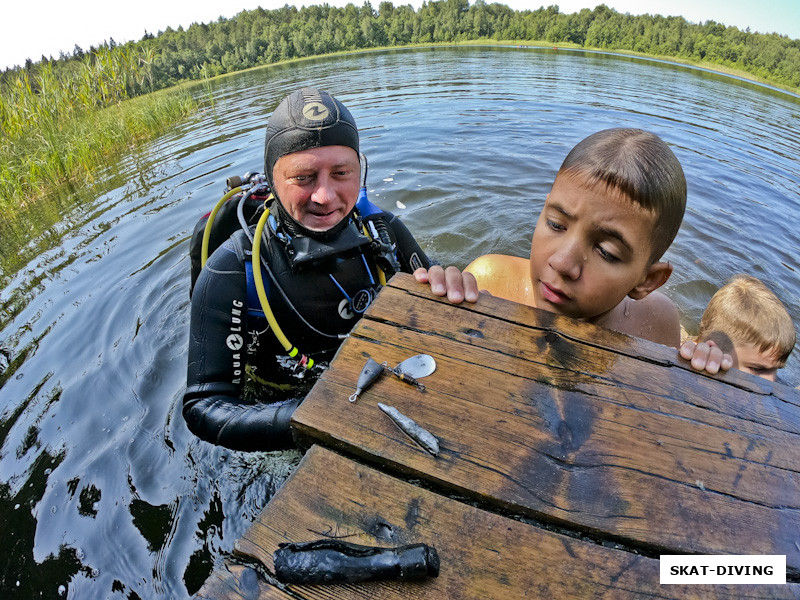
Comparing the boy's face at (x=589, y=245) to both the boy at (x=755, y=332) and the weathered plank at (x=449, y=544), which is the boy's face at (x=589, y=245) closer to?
the weathered plank at (x=449, y=544)

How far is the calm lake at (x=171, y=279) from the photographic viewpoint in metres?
2.58

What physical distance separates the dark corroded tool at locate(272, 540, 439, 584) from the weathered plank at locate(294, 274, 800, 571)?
24 centimetres

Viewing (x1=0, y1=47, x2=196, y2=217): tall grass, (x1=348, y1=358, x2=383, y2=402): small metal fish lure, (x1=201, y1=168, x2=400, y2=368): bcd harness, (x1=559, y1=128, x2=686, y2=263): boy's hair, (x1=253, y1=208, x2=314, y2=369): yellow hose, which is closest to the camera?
(x1=348, y1=358, x2=383, y2=402): small metal fish lure

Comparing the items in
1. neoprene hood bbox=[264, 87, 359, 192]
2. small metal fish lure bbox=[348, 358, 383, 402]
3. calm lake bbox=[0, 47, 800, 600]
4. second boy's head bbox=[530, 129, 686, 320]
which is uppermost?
neoprene hood bbox=[264, 87, 359, 192]

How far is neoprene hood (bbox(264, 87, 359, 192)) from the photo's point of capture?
2342mm

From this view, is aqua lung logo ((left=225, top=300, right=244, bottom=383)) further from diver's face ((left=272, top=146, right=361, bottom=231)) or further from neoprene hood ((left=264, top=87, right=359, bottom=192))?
neoprene hood ((left=264, top=87, right=359, bottom=192))

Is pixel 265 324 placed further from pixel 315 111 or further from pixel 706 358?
pixel 706 358

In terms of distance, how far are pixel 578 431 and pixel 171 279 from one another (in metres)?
5.24

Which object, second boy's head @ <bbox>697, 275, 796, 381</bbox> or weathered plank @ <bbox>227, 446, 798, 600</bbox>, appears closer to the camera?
weathered plank @ <bbox>227, 446, 798, 600</bbox>

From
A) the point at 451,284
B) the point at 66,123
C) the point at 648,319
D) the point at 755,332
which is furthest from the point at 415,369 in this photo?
the point at 66,123

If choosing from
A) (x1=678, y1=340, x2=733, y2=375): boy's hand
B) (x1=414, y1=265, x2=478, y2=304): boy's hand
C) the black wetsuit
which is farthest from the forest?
(x1=678, y1=340, x2=733, y2=375): boy's hand

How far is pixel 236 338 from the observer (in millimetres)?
2344

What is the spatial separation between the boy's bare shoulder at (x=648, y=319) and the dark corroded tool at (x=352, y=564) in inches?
88.3

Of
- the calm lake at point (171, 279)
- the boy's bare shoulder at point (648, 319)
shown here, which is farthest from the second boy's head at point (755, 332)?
the calm lake at point (171, 279)
